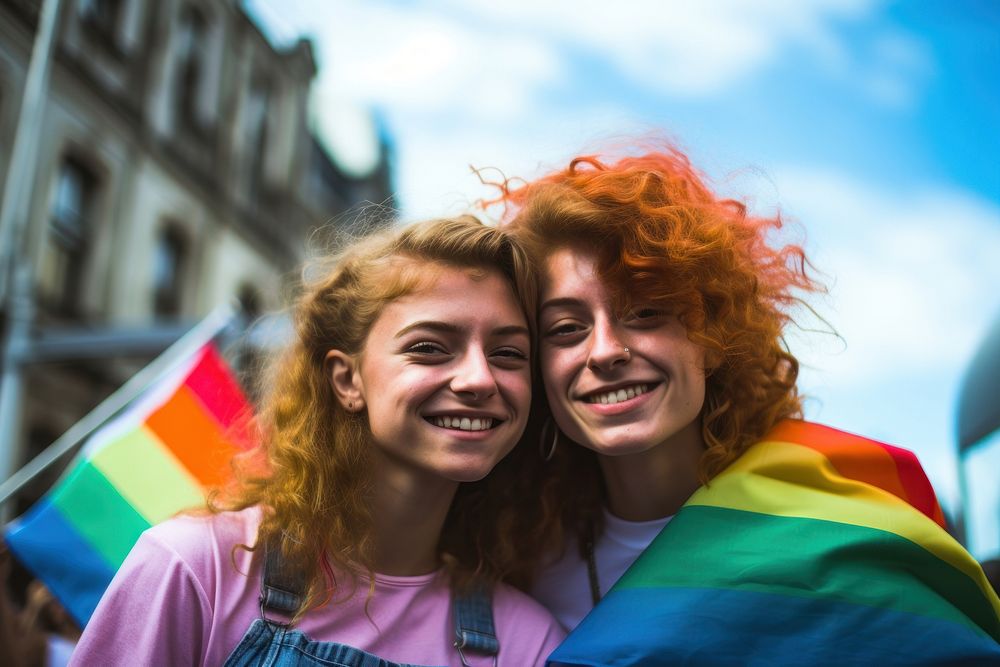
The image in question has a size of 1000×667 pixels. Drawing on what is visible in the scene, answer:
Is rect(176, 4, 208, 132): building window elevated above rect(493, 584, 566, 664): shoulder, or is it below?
above

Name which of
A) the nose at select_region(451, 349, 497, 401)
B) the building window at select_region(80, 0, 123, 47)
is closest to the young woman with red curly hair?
the nose at select_region(451, 349, 497, 401)

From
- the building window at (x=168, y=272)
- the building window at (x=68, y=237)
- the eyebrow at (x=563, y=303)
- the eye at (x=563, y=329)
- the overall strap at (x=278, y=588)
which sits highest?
the building window at (x=68, y=237)

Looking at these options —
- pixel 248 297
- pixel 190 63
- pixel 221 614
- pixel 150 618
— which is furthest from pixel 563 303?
pixel 248 297

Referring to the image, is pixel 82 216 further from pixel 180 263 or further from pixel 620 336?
pixel 620 336

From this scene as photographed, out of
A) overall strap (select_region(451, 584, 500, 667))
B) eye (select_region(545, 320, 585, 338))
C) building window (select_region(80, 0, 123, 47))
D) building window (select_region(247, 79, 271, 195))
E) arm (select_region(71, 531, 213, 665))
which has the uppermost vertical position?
building window (select_region(80, 0, 123, 47))

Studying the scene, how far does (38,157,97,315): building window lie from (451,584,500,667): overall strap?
29.5ft

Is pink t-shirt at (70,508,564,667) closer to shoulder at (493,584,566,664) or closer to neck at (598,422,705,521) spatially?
shoulder at (493,584,566,664)

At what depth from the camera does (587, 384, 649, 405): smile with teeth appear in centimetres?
240

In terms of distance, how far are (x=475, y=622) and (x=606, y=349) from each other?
77 cm

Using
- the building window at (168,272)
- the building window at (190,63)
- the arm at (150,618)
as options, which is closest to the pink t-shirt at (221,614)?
the arm at (150,618)

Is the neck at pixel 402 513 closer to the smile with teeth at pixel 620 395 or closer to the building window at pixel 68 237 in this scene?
the smile with teeth at pixel 620 395

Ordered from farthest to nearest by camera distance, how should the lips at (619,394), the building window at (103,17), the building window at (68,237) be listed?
the building window at (103,17)
the building window at (68,237)
the lips at (619,394)

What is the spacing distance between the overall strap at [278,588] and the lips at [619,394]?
0.86 meters

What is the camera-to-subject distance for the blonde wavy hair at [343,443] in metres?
2.33
